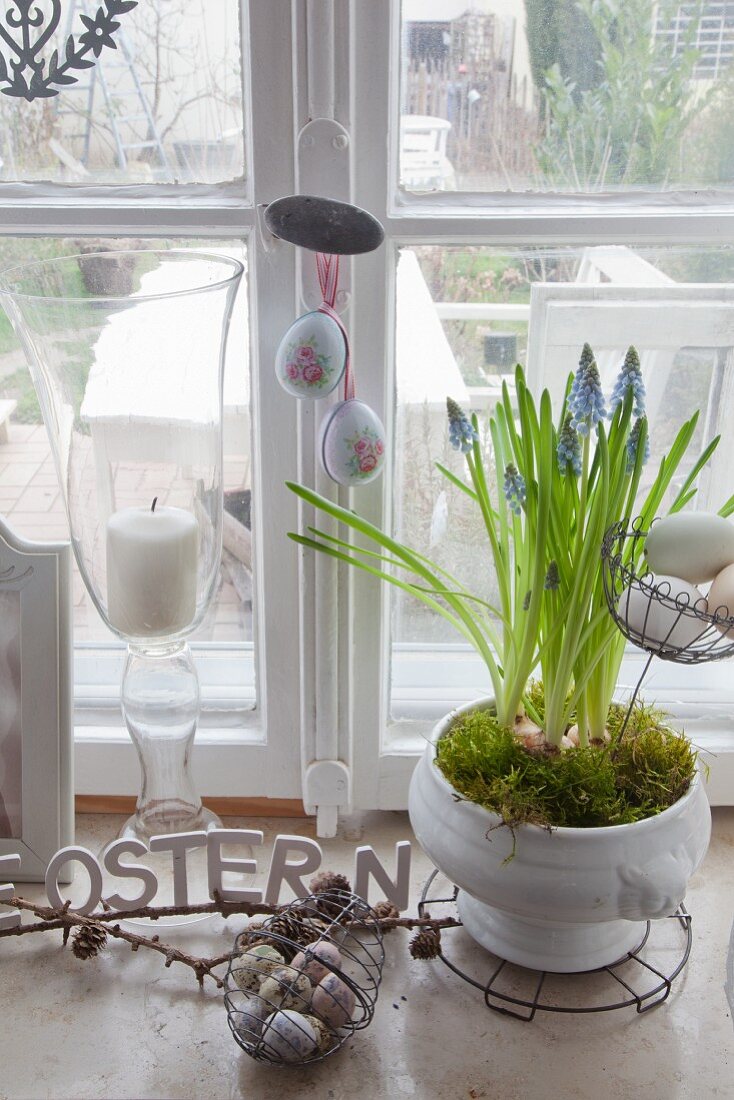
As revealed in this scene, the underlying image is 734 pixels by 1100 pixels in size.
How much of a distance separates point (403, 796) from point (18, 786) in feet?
1.22

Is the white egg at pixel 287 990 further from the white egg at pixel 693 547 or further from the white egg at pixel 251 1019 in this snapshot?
the white egg at pixel 693 547

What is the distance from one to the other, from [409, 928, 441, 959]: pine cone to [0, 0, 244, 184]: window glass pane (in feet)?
2.18

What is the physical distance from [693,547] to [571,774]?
216mm

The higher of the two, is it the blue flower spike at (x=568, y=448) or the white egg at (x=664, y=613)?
the blue flower spike at (x=568, y=448)

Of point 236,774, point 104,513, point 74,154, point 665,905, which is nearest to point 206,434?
point 104,513

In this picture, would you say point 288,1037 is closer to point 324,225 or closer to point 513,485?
point 513,485

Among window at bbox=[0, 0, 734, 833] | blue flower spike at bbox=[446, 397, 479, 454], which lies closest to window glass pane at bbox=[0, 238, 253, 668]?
window at bbox=[0, 0, 734, 833]

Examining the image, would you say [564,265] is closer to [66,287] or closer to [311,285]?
[311,285]

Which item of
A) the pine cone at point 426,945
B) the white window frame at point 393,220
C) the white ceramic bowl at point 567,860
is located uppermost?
the white window frame at point 393,220

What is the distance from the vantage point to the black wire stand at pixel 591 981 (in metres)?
0.85

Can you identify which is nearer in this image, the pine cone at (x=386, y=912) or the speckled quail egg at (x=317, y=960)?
the speckled quail egg at (x=317, y=960)

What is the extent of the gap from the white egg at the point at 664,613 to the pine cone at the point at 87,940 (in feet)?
1.66

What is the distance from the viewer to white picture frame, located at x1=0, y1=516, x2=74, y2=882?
0.91 m

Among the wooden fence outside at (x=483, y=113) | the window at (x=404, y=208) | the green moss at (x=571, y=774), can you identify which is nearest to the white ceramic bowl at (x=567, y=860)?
the green moss at (x=571, y=774)
